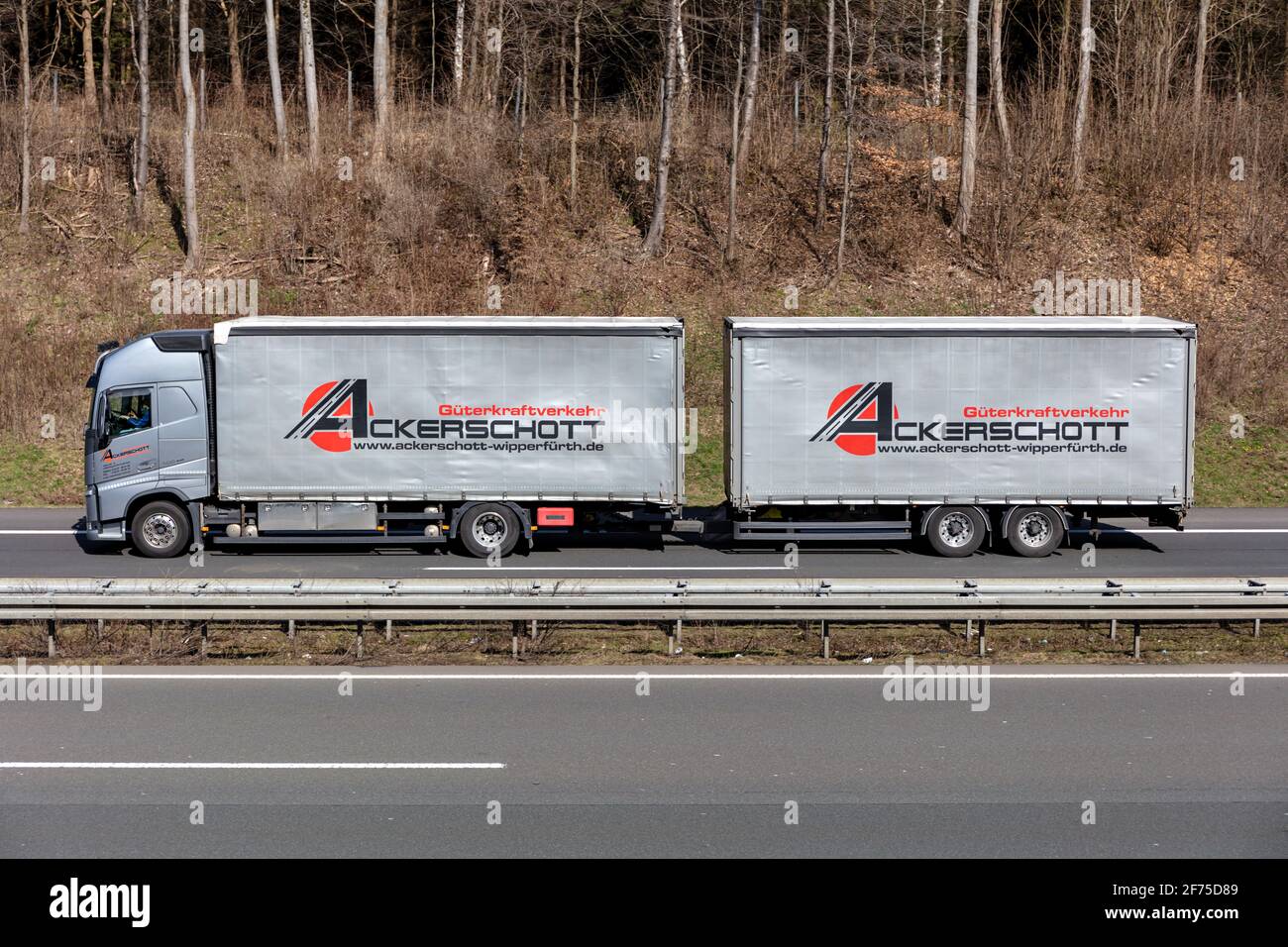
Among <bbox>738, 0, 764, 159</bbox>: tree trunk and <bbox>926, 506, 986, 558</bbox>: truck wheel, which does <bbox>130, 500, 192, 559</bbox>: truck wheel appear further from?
<bbox>738, 0, 764, 159</bbox>: tree trunk

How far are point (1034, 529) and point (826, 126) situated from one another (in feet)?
55.3

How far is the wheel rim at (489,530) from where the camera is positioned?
17.9 m

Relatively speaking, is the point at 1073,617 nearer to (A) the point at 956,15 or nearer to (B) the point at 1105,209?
(B) the point at 1105,209

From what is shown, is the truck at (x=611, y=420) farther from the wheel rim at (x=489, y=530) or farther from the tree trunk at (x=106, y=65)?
the tree trunk at (x=106, y=65)

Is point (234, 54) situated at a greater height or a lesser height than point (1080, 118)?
greater

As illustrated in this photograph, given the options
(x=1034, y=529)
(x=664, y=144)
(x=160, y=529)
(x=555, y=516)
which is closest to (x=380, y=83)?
(x=664, y=144)

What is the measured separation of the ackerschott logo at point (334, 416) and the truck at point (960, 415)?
5309mm

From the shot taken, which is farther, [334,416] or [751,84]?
[751,84]

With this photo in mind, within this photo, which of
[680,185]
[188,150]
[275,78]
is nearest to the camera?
[188,150]

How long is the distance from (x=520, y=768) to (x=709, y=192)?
27.9m

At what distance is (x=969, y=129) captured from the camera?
105 feet

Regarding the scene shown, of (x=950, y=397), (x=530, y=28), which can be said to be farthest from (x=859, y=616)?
(x=530, y=28)

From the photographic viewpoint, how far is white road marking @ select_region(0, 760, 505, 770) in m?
8.18

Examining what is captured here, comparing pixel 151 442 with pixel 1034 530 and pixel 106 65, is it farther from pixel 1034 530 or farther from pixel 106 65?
pixel 106 65
